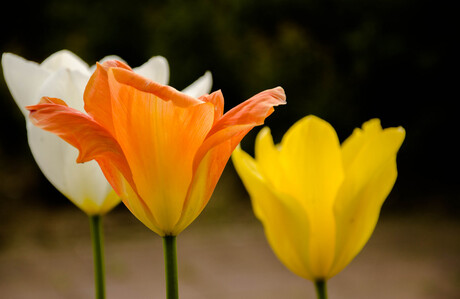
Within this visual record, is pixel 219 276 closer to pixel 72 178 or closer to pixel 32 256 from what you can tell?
pixel 32 256

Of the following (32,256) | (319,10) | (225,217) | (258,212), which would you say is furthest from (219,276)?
(258,212)

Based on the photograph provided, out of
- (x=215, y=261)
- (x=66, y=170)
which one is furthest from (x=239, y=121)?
(x=215, y=261)

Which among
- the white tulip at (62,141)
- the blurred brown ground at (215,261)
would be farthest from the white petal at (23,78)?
the blurred brown ground at (215,261)

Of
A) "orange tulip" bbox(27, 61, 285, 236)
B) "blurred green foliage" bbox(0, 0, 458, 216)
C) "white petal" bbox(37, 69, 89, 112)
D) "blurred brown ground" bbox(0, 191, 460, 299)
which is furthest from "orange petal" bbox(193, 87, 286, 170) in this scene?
"blurred green foliage" bbox(0, 0, 458, 216)

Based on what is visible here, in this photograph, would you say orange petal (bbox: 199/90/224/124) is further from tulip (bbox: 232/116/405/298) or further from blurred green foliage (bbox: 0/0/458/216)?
blurred green foliage (bbox: 0/0/458/216)

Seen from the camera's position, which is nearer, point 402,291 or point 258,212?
point 258,212

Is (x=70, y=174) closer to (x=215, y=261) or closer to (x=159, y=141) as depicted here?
(x=159, y=141)
